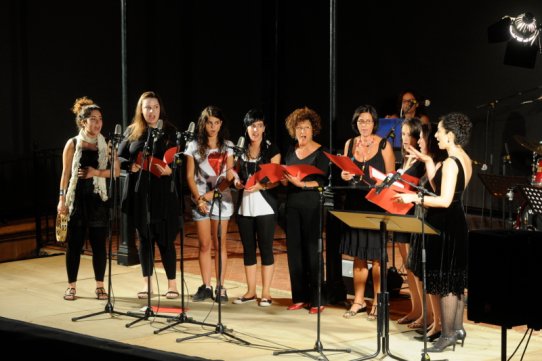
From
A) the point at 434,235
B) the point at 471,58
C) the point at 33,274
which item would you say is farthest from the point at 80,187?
the point at 471,58

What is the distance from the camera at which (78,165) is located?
770 cm

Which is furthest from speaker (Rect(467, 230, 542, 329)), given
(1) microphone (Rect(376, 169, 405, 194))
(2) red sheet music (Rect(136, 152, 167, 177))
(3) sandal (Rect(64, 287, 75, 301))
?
(3) sandal (Rect(64, 287, 75, 301))

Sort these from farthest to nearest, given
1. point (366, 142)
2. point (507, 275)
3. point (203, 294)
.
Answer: point (203, 294) → point (366, 142) → point (507, 275)

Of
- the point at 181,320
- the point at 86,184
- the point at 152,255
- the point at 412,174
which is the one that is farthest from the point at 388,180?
the point at 86,184

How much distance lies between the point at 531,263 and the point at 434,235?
1928 mm

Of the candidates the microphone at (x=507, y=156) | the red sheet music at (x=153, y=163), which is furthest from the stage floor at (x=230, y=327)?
the microphone at (x=507, y=156)

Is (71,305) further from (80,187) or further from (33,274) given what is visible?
(33,274)

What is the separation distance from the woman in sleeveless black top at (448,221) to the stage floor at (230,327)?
33 centimetres

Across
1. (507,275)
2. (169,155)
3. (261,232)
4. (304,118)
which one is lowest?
(261,232)

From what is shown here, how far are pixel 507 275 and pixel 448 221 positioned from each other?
1935mm

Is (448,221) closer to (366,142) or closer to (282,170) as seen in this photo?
(366,142)

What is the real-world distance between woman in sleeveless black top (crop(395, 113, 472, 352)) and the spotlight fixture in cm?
484

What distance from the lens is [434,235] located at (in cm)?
608

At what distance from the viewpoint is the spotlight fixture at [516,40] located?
1052 cm
